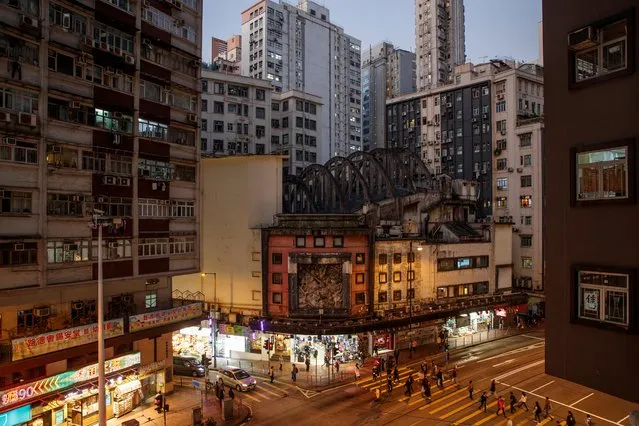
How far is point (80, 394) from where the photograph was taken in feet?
95.3

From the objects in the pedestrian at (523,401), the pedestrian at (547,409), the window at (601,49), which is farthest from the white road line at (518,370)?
the window at (601,49)

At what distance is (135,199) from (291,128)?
186 ft

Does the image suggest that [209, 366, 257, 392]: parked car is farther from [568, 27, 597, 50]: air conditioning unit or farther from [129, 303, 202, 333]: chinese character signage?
[568, 27, 597, 50]: air conditioning unit

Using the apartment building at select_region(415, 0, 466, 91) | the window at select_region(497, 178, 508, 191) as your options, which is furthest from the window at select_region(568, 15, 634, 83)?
the apartment building at select_region(415, 0, 466, 91)

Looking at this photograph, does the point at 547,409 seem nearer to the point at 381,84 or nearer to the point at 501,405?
the point at 501,405

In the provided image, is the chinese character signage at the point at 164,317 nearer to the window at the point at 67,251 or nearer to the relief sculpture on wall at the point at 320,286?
the window at the point at 67,251

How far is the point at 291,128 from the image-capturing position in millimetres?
87625

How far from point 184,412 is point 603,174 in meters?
29.9

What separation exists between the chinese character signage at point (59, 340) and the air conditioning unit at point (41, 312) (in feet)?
8.31

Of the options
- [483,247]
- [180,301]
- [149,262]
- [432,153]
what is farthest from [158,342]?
[432,153]

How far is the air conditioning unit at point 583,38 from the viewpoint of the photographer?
12.8 meters

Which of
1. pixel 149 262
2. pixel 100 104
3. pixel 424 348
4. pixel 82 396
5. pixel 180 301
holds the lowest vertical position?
pixel 424 348

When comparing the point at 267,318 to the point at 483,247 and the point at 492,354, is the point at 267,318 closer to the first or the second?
the point at 492,354

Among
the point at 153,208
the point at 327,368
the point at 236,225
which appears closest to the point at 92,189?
the point at 153,208
